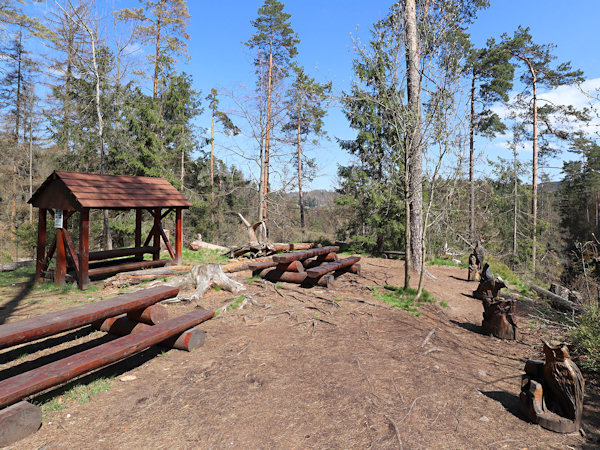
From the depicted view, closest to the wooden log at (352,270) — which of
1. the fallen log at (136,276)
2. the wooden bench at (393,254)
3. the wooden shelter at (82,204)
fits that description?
the fallen log at (136,276)

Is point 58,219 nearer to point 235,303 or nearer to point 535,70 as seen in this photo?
point 235,303

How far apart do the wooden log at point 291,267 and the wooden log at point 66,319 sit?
3611mm

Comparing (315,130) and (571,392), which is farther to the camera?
(315,130)

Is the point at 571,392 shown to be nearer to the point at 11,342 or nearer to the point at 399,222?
the point at 11,342

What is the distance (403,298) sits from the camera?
6.74 meters

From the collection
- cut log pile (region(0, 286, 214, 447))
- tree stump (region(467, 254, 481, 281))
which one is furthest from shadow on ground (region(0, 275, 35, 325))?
tree stump (region(467, 254, 481, 281))

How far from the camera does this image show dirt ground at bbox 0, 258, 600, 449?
249 cm

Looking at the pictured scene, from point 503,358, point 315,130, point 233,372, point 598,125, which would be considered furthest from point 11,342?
point 315,130

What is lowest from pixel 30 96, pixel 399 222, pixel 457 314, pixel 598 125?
pixel 457 314

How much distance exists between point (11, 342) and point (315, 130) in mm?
21694

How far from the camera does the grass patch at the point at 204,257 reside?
10.8 meters

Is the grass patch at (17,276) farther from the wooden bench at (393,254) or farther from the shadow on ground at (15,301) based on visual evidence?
the wooden bench at (393,254)

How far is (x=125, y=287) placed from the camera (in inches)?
285

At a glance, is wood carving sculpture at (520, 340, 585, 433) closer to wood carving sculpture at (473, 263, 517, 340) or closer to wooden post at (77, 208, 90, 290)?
wood carving sculpture at (473, 263, 517, 340)
